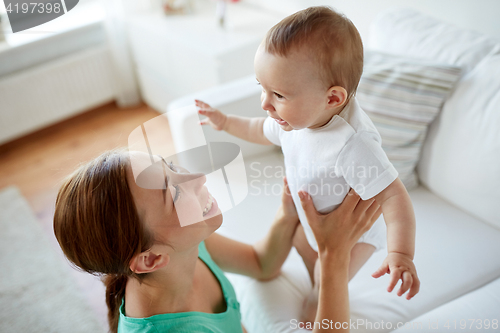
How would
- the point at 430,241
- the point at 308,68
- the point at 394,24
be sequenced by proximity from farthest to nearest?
1. the point at 394,24
2. the point at 430,241
3. the point at 308,68

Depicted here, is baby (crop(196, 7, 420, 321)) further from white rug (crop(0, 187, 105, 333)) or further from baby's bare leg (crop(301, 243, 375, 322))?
white rug (crop(0, 187, 105, 333))

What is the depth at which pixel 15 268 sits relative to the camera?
1852mm

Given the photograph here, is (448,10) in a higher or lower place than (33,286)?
higher

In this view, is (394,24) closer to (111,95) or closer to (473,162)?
(473,162)

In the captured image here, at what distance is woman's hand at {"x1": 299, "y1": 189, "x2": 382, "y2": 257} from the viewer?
2.43ft

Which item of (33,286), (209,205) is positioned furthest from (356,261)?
(33,286)

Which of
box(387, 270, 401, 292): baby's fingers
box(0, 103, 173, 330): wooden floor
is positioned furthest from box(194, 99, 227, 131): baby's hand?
box(0, 103, 173, 330): wooden floor

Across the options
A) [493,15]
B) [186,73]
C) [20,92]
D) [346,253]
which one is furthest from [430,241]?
[20,92]

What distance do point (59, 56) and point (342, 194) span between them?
2586 mm

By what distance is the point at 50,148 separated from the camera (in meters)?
2.73

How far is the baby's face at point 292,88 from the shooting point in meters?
0.61

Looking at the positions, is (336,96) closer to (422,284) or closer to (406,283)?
(406,283)

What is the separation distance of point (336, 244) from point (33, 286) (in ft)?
4.98

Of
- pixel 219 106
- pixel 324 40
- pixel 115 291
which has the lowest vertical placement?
pixel 115 291
